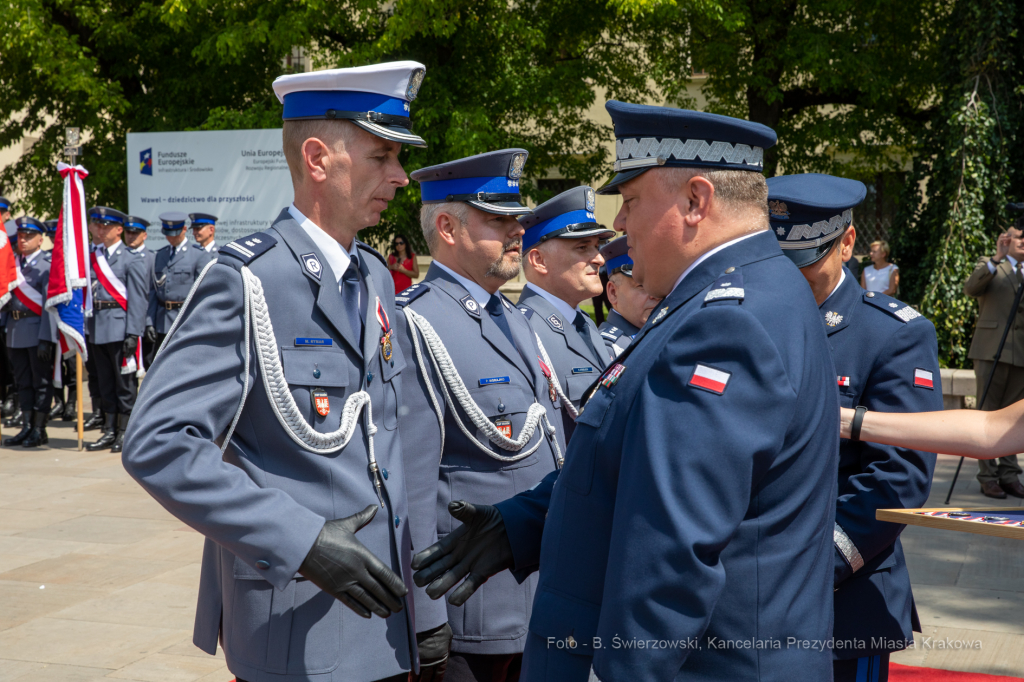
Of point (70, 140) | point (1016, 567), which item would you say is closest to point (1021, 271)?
point (1016, 567)

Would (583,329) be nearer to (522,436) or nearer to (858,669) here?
(522,436)

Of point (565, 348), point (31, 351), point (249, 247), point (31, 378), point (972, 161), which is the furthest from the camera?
point (972, 161)

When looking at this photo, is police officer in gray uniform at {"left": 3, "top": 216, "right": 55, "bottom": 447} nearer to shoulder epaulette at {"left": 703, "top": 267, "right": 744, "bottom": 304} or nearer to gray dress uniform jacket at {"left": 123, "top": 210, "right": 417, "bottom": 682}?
gray dress uniform jacket at {"left": 123, "top": 210, "right": 417, "bottom": 682}

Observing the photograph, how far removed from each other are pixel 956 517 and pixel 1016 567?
4.29 metres

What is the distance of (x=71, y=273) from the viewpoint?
9.07m

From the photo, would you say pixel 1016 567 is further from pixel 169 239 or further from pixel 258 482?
pixel 169 239

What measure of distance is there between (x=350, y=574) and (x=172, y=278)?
370 inches

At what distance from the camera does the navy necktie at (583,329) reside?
4.13m

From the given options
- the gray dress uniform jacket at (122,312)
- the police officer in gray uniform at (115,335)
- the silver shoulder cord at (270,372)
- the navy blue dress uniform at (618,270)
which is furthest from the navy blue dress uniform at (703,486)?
the gray dress uniform jacket at (122,312)

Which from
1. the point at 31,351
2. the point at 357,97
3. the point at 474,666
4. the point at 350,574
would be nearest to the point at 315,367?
the point at 350,574

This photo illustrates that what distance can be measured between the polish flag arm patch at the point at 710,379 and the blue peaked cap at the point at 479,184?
1.83 m

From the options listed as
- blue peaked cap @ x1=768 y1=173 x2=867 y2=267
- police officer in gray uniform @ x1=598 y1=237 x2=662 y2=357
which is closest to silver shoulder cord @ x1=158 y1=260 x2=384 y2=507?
blue peaked cap @ x1=768 y1=173 x2=867 y2=267

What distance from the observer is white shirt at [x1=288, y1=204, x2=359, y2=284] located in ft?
7.67

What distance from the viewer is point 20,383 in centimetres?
998
